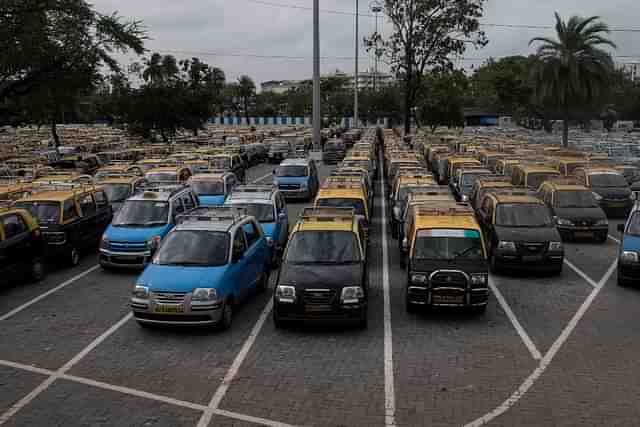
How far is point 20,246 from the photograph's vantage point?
14102 mm

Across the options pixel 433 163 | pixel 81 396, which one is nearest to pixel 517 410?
pixel 81 396

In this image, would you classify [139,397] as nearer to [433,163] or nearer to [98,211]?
[98,211]

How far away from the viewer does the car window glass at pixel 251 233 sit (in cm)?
1326

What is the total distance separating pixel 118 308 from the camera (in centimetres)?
1291

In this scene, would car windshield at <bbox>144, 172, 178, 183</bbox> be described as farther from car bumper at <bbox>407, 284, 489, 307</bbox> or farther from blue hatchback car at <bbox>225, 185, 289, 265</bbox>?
car bumper at <bbox>407, 284, 489, 307</bbox>

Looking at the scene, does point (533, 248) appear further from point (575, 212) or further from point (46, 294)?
point (46, 294)

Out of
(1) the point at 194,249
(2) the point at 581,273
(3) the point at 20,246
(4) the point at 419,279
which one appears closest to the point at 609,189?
(2) the point at 581,273

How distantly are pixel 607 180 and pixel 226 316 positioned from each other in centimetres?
1744

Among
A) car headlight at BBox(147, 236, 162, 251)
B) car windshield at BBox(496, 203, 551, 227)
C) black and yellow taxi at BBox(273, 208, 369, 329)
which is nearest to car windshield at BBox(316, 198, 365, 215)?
car windshield at BBox(496, 203, 551, 227)

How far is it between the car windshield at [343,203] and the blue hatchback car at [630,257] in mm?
6482

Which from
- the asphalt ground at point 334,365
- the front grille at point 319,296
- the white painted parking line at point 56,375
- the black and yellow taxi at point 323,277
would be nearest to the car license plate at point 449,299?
the asphalt ground at point 334,365

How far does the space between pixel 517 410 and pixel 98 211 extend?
42.3ft

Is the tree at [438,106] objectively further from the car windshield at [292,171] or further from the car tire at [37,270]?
the car tire at [37,270]

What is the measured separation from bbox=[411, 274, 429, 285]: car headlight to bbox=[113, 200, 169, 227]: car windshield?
695 centimetres
